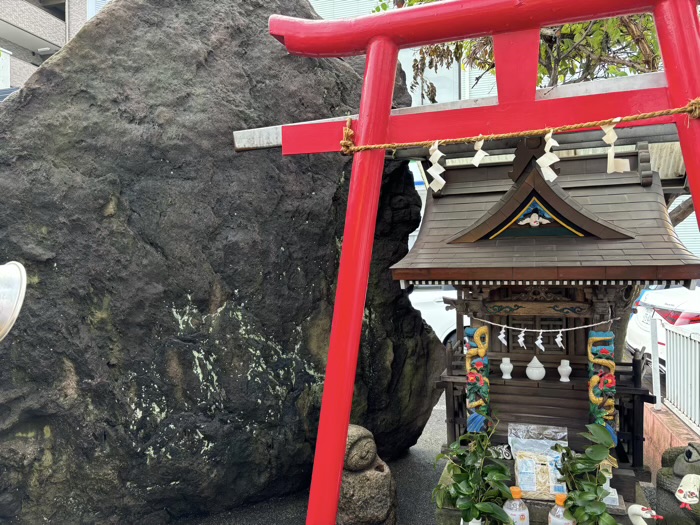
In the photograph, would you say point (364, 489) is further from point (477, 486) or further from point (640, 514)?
point (640, 514)

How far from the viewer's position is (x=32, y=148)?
4.41 meters

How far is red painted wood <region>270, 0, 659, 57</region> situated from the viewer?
2777 millimetres

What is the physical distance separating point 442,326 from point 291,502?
19.6ft

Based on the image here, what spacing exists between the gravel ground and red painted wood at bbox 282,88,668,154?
12.4 ft

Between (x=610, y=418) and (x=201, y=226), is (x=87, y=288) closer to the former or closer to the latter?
(x=201, y=226)

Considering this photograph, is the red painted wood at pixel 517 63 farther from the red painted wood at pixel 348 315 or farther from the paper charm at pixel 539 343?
the paper charm at pixel 539 343

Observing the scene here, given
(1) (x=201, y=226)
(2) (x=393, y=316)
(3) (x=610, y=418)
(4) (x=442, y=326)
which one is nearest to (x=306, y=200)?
(1) (x=201, y=226)

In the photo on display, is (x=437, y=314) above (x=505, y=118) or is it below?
below

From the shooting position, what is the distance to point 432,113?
10.3 ft

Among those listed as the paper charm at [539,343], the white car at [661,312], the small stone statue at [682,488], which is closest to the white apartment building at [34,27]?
the paper charm at [539,343]

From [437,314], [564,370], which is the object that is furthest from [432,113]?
[437,314]

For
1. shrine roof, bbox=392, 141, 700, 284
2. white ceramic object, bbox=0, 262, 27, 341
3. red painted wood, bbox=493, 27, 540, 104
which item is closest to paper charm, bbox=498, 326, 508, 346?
shrine roof, bbox=392, 141, 700, 284

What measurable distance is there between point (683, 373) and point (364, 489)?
416 cm

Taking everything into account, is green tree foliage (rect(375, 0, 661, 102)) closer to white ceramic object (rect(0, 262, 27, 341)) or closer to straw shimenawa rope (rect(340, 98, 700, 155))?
straw shimenawa rope (rect(340, 98, 700, 155))
